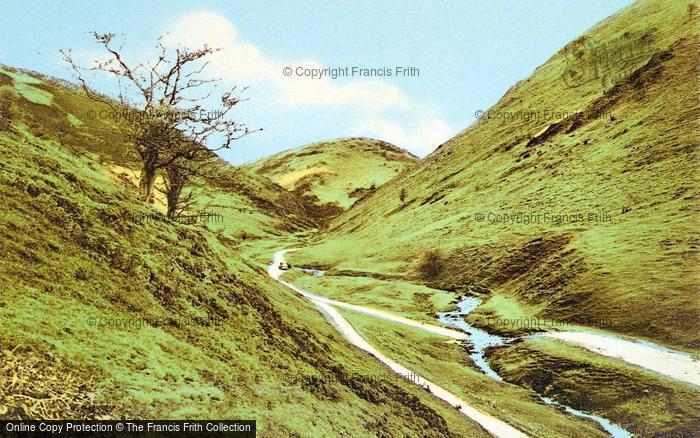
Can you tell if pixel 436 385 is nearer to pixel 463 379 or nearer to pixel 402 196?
pixel 463 379

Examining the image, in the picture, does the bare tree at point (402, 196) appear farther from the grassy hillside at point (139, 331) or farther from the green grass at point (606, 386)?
the grassy hillside at point (139, 331)

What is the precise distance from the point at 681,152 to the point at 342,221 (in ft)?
315

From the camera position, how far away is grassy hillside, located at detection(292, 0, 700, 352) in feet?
167

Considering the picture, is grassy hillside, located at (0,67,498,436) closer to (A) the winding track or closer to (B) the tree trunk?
(A) the winding track

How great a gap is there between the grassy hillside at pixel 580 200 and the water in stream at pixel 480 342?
4.52 metres

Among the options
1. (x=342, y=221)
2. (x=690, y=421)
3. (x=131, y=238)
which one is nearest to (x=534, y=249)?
(x=690, y=421)

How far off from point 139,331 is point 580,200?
250 feet

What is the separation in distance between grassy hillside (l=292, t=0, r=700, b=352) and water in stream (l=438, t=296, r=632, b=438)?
452 cm

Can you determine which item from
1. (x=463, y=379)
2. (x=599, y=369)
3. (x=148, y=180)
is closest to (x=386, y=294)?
(x=463, y=379)

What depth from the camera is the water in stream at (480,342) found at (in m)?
31.5

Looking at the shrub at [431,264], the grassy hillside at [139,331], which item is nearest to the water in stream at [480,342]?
the shrub at [431,264]

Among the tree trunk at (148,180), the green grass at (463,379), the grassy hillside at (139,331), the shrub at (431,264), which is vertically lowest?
the green grass at (463,379)

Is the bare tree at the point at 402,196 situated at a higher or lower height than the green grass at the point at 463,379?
higher

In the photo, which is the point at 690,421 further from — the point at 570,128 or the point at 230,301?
the point at 570,128
